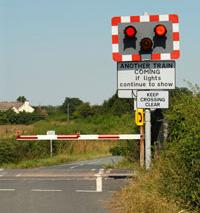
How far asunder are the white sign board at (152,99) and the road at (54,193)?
69.0 inches

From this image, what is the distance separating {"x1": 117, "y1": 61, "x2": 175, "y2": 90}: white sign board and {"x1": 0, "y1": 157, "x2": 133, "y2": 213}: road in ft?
6.73

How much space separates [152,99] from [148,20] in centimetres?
146

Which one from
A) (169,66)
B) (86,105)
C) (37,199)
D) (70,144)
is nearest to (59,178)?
(37,199)

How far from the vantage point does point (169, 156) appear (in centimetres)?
877

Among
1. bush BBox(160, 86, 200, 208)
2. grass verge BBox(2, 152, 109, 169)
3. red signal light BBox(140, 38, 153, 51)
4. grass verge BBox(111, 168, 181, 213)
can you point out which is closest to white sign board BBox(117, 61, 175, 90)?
red signal light BBox(140, 38, 153, 51)

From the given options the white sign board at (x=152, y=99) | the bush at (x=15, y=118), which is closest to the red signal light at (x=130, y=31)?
the white sign board at (x=152, y=99)

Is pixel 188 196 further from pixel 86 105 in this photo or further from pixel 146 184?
pixel 86 105

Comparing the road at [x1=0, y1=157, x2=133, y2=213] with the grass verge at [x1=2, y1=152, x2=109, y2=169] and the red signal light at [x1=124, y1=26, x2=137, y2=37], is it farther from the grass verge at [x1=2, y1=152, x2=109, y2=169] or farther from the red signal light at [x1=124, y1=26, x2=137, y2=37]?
the grass verge at [x1=2, y1=152, x2=109, y2=169]

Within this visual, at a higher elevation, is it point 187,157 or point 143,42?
point 143,42

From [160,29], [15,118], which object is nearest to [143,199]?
[160,29]

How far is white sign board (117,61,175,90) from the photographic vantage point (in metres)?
11.0

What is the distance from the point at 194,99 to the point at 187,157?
0.97 meters

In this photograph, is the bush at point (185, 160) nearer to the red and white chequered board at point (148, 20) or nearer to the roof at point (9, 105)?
the red and white chequered board at point (148, 20)

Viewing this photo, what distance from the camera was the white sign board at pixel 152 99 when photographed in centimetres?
1105
